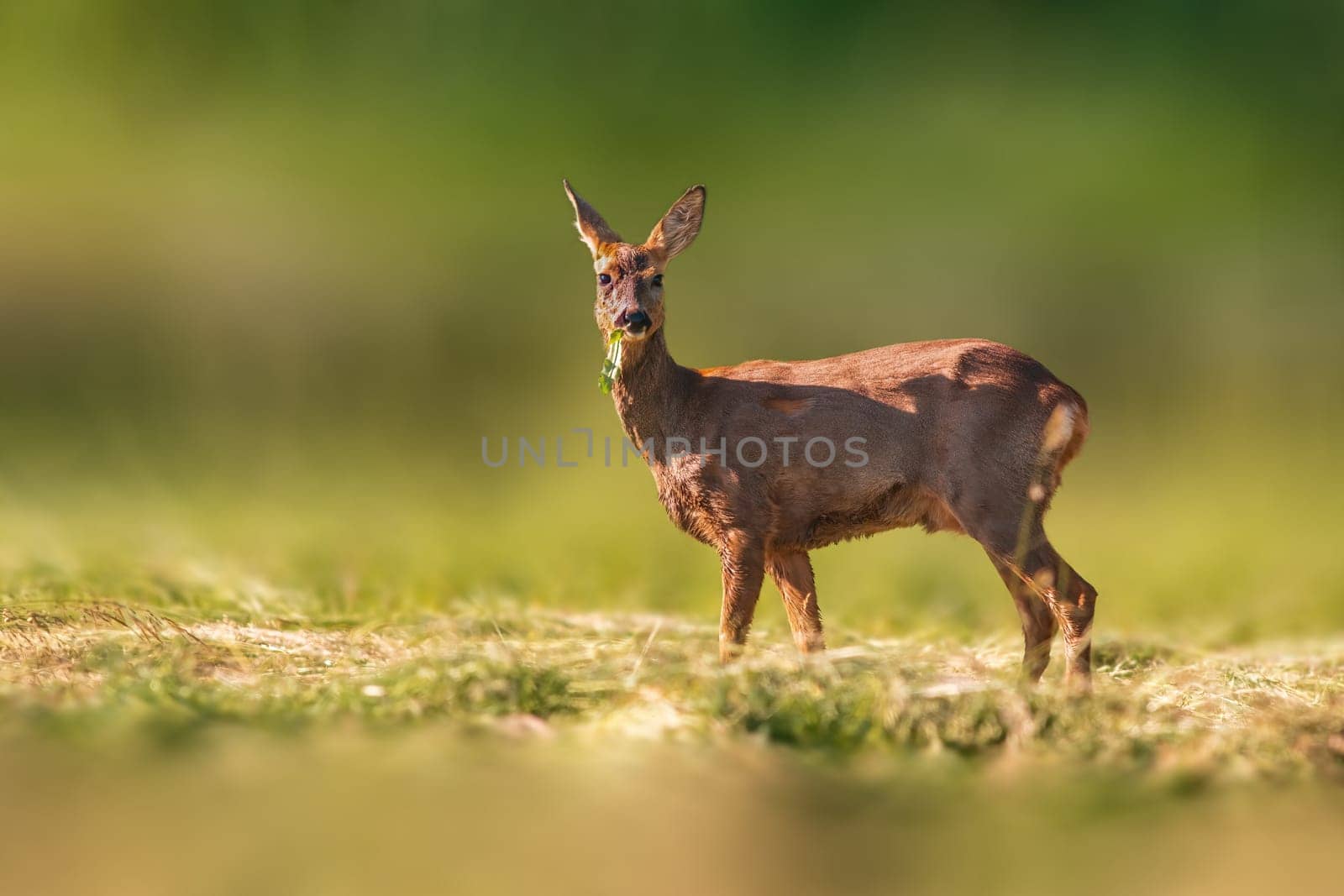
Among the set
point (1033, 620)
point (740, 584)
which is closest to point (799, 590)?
point (740, 584)

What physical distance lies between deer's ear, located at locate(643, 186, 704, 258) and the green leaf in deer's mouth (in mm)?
515

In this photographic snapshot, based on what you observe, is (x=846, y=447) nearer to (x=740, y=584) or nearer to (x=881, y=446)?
(x=881, y=446)

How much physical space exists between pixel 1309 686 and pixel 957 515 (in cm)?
203

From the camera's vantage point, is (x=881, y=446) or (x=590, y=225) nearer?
(x=881, y=446)

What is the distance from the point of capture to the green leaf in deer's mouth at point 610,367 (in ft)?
21.5

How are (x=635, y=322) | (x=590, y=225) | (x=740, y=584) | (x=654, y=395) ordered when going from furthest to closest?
(x=590, y=225) → (x=654, y=395) → (x=740, y=584) → (x=635, y=322)

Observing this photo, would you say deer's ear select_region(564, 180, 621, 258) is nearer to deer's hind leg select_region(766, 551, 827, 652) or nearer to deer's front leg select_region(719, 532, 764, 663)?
deer's front leg select_region(719, 532, 764, 663)

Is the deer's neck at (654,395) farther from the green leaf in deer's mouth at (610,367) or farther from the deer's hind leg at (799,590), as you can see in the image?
the deer's hind leg at (799,590)

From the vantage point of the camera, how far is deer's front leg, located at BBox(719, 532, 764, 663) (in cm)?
638

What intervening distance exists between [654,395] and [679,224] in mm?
816

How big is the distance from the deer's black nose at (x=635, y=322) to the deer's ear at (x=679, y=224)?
52cm

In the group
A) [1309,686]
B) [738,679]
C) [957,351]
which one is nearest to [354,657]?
[738,679]

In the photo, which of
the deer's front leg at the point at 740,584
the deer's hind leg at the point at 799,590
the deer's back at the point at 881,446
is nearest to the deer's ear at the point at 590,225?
the deer's back at the point at 881,446

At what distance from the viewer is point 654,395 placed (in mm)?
6637
